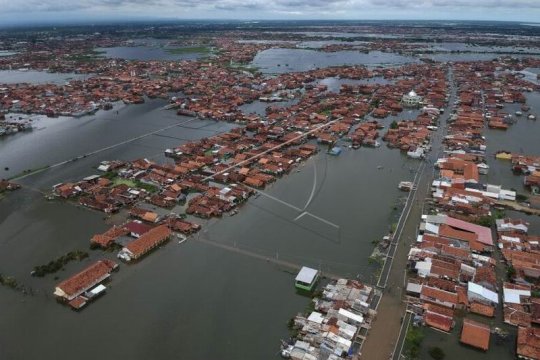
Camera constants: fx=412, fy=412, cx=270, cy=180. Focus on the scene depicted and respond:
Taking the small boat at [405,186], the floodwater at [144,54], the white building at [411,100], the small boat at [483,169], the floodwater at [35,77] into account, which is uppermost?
the floodwater at [144,54]

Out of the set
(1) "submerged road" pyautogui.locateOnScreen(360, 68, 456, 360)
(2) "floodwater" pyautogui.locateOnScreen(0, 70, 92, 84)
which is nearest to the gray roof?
(1) "submerged road" pyautogui.locateOnScreen(360, 68, 456, 360)

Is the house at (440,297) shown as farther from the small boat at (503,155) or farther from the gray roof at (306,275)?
the small boat at (503,155)

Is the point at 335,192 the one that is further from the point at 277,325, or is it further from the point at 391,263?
the point at 277,325

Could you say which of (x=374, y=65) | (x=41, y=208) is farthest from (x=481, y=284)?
(x=374, y=65)

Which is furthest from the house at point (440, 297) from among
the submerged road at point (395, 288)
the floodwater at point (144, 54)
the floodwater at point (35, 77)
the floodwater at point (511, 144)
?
the floodwater at point (144, 54)

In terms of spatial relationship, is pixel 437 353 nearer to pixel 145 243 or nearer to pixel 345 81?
pixel 145 243

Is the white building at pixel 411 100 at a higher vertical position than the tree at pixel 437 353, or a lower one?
higher

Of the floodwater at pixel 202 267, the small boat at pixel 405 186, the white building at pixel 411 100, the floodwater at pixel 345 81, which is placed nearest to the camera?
the floodwater at pixel 202 267
